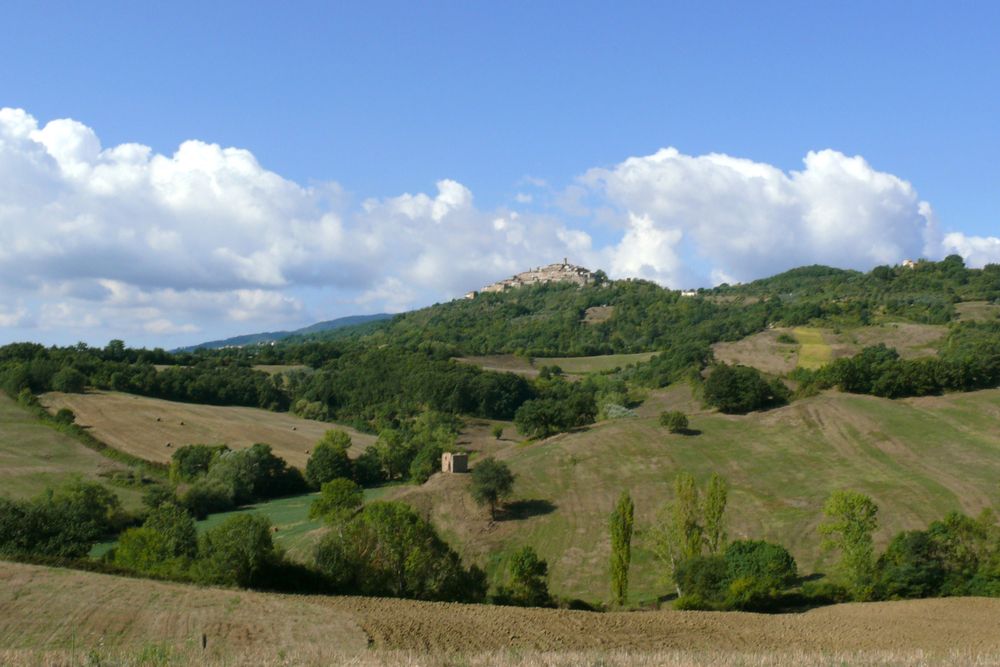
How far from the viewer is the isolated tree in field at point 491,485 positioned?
6047cm

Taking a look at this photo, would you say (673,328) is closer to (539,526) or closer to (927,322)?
(927,322)

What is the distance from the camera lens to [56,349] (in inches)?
4498

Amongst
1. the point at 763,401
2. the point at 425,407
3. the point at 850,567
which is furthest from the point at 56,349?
the point at 850,567

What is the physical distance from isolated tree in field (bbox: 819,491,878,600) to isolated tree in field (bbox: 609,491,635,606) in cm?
1112

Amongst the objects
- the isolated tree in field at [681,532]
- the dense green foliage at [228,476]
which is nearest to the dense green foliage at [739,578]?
the isolated tree in field at [681,532]

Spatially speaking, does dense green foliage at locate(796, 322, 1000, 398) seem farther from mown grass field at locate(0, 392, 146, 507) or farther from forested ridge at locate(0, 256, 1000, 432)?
mown grass field at locate(0, 392, 146, 507)

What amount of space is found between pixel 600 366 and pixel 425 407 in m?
45.1

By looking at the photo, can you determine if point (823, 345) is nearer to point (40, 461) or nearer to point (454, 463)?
point (454, 463)

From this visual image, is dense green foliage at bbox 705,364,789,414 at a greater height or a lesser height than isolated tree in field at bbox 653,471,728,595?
greater

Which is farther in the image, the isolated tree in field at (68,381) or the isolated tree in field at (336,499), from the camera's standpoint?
the isolated tree in field at (68,381)

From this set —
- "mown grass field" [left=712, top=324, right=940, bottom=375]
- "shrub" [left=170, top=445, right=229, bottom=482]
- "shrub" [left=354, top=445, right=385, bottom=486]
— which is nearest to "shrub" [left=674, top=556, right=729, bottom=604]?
"shrub" [left=354, top=445, right=385, bottom=486]

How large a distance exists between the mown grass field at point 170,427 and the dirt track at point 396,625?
53822 millimetres

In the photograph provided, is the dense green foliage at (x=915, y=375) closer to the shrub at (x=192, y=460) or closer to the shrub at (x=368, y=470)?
the shrub at (x=368, y=470)

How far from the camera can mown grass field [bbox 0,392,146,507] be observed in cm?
6788
